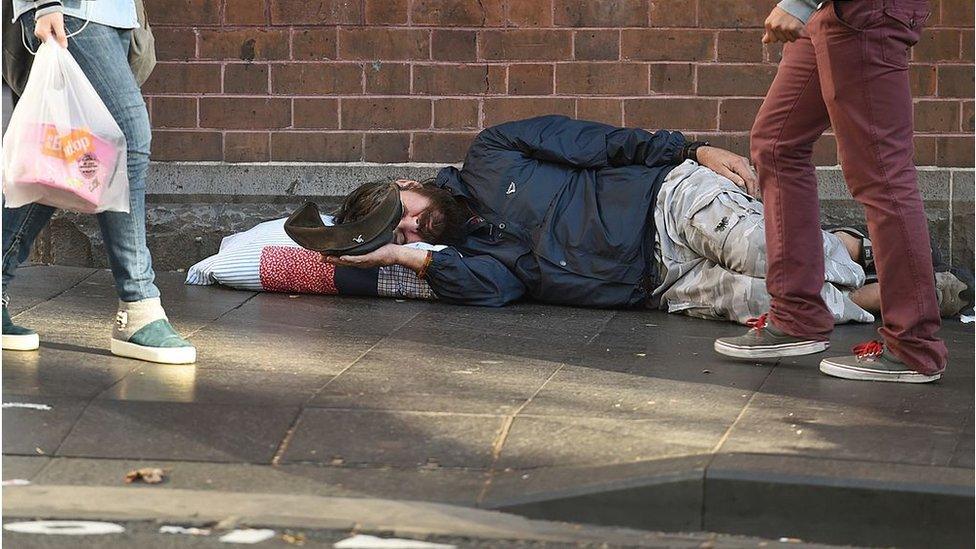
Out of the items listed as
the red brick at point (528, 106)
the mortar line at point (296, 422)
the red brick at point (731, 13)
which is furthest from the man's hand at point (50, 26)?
the red brick at point (731, 13)

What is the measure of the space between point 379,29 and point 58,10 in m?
2.66

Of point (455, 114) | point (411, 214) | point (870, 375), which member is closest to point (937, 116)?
point (455, 114)

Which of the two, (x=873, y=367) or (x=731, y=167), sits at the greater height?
(x=731, y=167)

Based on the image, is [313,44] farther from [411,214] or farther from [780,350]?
[780,350]

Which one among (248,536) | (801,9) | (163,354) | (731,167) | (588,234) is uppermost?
(801,9)

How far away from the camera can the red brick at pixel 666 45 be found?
22.2 ft

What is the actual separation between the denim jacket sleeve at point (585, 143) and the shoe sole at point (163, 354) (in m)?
2.01

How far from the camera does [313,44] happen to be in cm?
685

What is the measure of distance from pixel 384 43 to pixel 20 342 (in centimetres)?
261

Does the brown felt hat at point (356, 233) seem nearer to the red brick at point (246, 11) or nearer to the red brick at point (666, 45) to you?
the red brick at point (246, 11)

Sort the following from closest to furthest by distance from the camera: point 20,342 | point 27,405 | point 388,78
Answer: point 27,405
point 20,342
point 388,78

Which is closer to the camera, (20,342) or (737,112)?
(20,342)

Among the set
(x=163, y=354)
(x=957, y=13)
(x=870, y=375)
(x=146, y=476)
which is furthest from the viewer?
(x=957, y=13)

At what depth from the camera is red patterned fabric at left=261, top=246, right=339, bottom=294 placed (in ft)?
20.1
